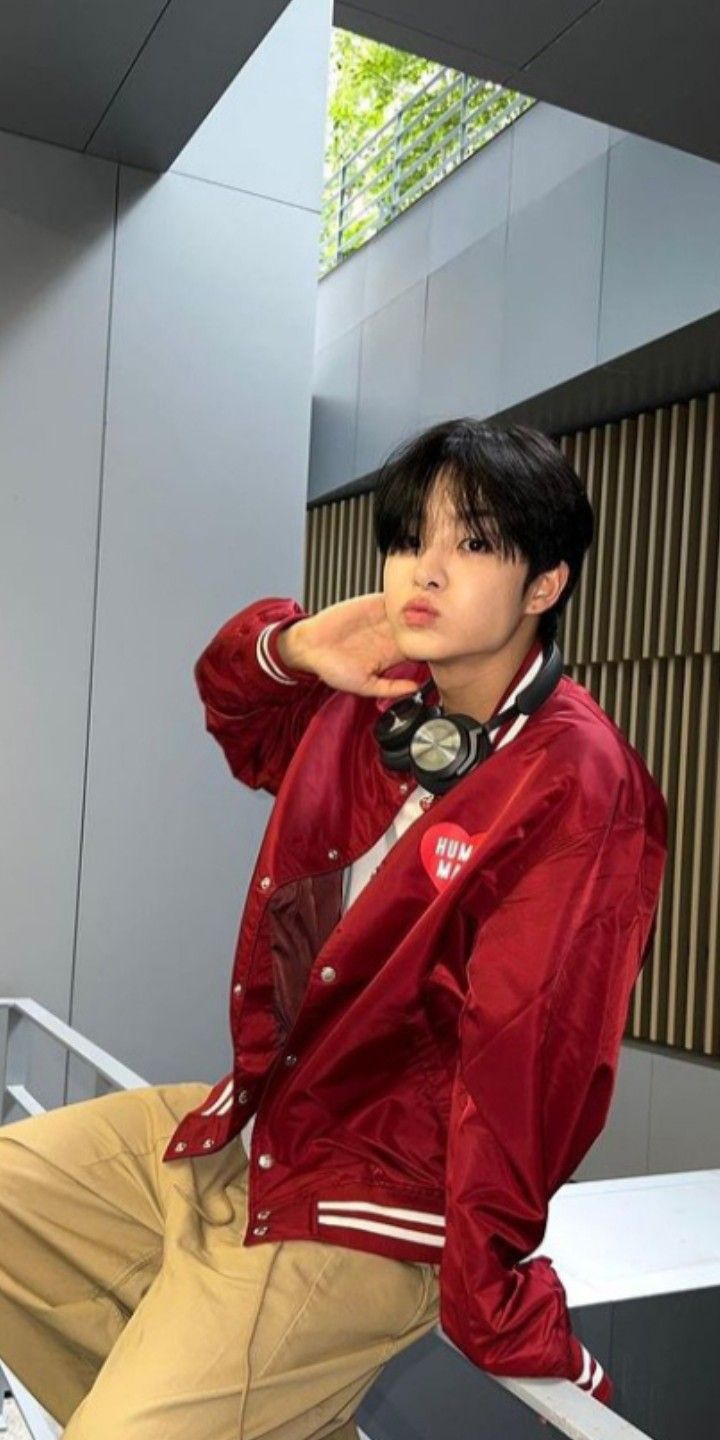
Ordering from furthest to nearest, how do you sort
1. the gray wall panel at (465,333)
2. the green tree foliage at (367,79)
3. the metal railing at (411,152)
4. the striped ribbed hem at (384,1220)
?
the green tree foliage at (367,79), the metal railing at (411,152), the gray wall panel at (465,333), the striped ribbed hem at (384,1220)

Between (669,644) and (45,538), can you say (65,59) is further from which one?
(669,644)

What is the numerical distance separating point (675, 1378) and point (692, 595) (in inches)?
150

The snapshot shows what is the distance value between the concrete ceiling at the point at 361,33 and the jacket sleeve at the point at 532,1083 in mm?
2506

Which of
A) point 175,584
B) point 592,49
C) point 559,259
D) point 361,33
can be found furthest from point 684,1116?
point 361,33

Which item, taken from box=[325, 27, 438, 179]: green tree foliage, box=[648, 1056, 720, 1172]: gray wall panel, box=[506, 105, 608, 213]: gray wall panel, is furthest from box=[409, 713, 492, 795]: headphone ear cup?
box=[325, 27, 438, 179]: green tree foliage

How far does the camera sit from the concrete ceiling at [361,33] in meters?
3.04

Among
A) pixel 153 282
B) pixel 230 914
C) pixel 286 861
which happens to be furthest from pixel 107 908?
pixel 286 861

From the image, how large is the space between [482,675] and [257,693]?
310 millimetres

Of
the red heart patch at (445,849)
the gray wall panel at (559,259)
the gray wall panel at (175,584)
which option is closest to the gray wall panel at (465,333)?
the gray wall panel at (559,259)

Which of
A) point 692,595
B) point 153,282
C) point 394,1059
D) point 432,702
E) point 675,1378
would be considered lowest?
point 675,1378

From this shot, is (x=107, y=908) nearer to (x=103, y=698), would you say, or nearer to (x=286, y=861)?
(x=103, y=698)

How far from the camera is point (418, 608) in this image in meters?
1.33

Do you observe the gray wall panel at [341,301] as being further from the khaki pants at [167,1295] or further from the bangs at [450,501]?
the khaki pants at [167,1295]

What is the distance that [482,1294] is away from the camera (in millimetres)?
1020
